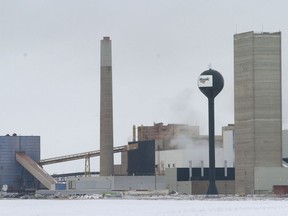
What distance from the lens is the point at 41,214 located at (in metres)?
135

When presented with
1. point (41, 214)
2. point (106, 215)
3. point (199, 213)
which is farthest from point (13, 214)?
point (199, 213)

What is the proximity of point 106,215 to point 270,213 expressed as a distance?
17636mm

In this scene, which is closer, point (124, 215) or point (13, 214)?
point (124, 215)

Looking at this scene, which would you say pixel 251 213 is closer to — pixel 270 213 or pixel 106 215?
pixel 270 213

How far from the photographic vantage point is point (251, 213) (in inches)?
5128

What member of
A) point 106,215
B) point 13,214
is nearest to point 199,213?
point 106,215

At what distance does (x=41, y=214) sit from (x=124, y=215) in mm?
12348

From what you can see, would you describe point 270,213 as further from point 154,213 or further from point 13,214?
point 13,214

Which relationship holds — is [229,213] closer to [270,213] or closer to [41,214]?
[270,213]

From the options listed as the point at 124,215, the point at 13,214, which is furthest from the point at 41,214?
the point at 124,215

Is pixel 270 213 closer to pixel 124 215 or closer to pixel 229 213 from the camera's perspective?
pixel 229 213

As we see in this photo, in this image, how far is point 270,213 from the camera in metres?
128

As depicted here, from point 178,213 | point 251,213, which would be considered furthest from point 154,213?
point 251,213

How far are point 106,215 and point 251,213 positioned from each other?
15935 millimetres
